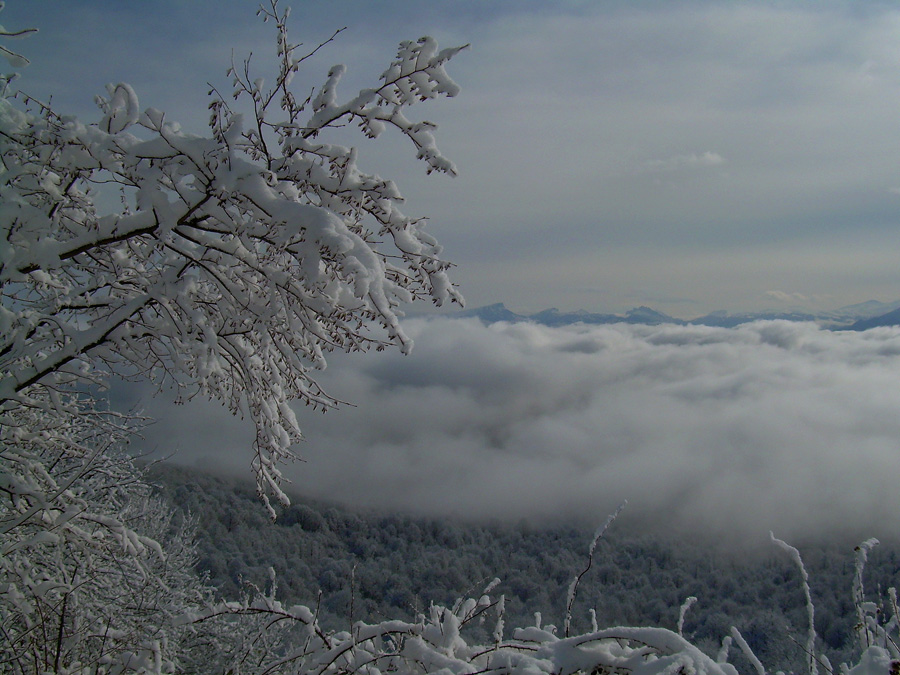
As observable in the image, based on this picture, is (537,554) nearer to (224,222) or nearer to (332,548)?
(332,548)

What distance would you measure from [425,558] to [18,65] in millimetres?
94091

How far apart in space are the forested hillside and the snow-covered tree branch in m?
49.8

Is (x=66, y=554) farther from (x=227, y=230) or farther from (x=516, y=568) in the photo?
(x=516, y=568)

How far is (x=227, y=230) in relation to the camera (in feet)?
10.6

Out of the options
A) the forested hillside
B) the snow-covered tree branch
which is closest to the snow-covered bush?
the snow-covered tree branch

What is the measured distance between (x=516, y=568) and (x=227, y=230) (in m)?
97.9

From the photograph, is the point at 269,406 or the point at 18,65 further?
the point at 269,406

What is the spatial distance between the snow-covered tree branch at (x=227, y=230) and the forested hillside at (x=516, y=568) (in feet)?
163

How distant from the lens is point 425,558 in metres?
88.9

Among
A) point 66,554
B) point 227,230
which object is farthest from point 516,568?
point 227,230

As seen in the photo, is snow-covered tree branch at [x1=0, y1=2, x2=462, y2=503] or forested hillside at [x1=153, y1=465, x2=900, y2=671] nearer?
snow-covered tree branch at [x1=0, y1=2, x2=462, y2=503]

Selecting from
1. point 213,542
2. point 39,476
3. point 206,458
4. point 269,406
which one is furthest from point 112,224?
point 206,458

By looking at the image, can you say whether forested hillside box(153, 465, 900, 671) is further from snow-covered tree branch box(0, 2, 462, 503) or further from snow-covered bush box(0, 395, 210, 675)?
snow-covered tree branch box(0, 2, 462, 503)

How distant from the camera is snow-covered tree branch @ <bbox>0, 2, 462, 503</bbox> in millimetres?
2939
